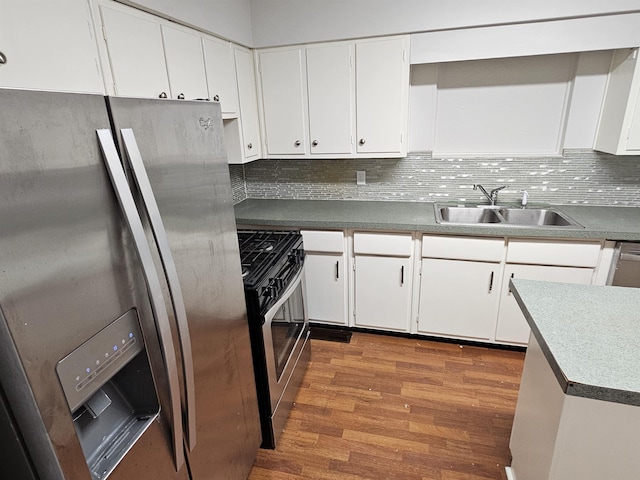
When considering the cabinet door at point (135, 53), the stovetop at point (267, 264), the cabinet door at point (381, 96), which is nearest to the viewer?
the cabinet door at point (135, 53)

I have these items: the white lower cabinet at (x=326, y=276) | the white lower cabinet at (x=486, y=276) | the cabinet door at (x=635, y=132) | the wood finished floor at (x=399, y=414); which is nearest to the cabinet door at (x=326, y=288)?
the white lower cabinet at (x=326, y=276)

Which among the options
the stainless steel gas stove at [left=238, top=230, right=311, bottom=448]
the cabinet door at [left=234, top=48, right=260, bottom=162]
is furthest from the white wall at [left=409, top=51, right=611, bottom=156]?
the stainless steel gas stove at [left=238, top=230, right=311, bottom=448]

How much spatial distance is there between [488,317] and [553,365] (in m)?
1.52

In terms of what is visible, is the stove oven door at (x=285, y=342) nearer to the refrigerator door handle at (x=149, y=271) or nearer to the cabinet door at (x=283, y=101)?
the refrigerator door handle at (x=149, y=271)

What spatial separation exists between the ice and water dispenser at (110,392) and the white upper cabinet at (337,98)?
2055 mm

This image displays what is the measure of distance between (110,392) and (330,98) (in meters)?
2.21

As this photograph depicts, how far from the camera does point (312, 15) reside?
2.39 metres

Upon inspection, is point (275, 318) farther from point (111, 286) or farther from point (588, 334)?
point (588, 334)

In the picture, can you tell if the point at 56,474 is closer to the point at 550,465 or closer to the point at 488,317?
the point at 550,465

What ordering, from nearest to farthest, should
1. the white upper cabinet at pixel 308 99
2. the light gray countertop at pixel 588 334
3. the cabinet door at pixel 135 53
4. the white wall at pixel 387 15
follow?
the light gray countertop at pixel 588 334, the cabinet door at pixel 135 53, the white wall at pixel 387 15, the white upper cabinet at pixel 308 99

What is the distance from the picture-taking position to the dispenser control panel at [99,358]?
0.70 m

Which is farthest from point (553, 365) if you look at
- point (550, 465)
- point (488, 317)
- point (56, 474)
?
point (488, 317)

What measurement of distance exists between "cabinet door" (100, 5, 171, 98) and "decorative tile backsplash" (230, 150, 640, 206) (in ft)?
4.52

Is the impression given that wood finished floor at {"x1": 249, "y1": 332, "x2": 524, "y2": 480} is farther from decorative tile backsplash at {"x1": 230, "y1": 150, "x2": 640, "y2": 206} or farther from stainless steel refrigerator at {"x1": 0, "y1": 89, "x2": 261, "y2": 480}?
decorative tile backsplash at {"x1": 230, "y1": 150, "x2": 640, "y2": 206}
